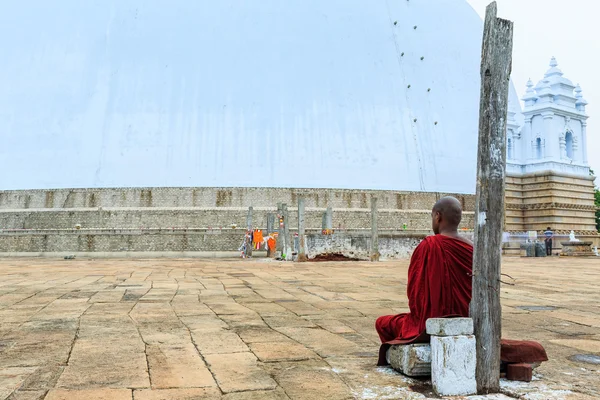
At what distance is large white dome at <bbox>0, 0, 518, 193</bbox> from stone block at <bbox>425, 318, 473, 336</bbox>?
13.0 m

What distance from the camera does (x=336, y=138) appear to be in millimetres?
15516

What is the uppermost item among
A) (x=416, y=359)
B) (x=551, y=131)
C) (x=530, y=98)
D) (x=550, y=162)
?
(x=530, y=98)

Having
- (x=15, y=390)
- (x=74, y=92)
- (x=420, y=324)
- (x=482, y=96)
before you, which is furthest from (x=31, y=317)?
(x=74, y=92)

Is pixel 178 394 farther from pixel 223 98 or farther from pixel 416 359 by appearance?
pixel 223 98

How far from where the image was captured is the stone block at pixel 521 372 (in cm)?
240

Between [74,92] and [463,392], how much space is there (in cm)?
1593

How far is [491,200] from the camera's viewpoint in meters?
2.29

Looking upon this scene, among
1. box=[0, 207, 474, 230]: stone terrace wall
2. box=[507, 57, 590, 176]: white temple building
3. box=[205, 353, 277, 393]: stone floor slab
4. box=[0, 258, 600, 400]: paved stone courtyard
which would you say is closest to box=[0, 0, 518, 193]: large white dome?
box=[0, 207, 474, 230]: stone terrace wall

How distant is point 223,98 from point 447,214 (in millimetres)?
13311

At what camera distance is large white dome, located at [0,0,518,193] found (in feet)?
49.7

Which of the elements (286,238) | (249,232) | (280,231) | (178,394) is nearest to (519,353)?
(178,394)

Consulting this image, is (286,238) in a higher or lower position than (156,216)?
lower

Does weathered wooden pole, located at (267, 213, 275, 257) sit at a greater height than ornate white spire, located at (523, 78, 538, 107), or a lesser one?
lesser

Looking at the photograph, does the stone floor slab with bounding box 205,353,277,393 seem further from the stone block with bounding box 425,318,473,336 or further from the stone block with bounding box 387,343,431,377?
the stone block with bounding box 425,318,473,336
